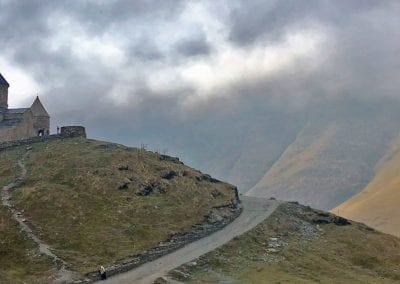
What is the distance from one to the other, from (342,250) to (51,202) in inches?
1610

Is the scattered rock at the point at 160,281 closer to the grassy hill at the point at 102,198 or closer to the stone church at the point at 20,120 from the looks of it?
the grassy hill at the point at 102,198

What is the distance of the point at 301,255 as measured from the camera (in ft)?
239

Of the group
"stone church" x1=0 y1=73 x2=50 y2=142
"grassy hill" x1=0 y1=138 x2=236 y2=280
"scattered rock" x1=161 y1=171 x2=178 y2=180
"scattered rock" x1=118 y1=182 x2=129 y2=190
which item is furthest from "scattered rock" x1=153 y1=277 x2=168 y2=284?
"stone church" x1=0 y1=73 x2=50 y2=142

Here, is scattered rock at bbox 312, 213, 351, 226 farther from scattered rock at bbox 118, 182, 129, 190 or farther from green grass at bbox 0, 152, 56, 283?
green grass at bbox 0, 152, 56, 283

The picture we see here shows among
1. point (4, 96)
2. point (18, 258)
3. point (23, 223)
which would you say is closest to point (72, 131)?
point (4, 96)

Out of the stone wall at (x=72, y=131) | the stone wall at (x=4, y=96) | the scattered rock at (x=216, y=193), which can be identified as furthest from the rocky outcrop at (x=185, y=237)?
the stone wall at (x=4, y=96)

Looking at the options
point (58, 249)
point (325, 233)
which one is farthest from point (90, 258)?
point (325, 233)

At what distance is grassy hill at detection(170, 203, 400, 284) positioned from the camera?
62906mm

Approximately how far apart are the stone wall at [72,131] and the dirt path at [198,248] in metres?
36.7

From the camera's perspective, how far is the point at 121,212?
253ft

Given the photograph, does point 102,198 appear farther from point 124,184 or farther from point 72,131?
point 72,131

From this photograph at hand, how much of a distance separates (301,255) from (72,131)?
57.8 m

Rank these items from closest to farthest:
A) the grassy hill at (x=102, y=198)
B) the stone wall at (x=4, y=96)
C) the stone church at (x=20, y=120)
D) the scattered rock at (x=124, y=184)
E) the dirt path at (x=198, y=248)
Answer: the dirt path at (x=198, y=248)
the grassy hill at (x=102, y=198)
the scattered rock at (x=124, y=184)
the stone church at (x=20, y=120)
the stone wall at (x=4, y=96)

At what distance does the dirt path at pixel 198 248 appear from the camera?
58.8 metres
